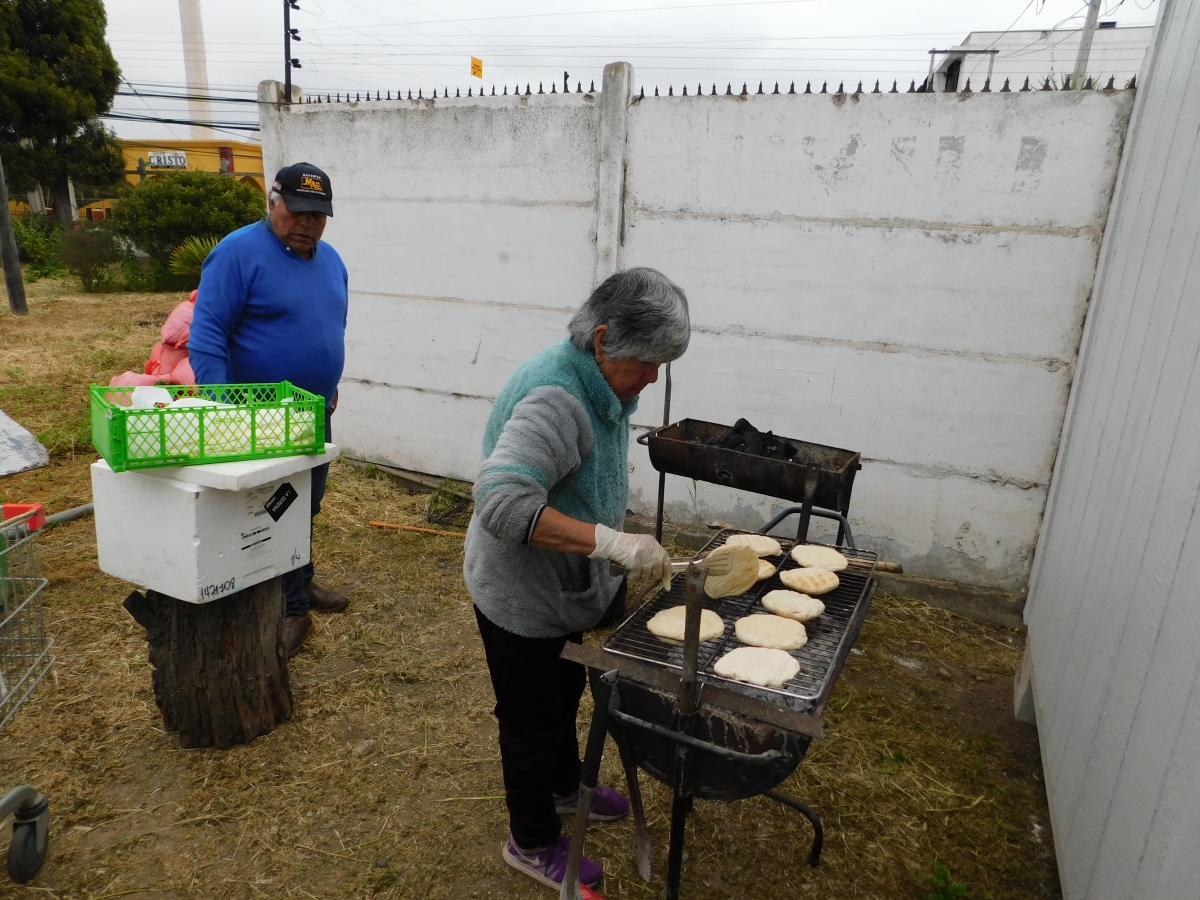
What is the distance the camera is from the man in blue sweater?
3475 millimetres

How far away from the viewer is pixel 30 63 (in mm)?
20500

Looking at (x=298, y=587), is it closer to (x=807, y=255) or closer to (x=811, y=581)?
(x=811, y=581)

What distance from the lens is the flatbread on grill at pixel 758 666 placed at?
2146 millimetres

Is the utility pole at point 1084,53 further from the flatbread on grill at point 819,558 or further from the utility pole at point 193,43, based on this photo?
the utility pole at point 193,43

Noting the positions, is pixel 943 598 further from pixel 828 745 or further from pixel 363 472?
pixel 363 472

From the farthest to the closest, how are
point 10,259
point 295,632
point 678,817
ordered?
point 10,259 < point 295,632 < point 678,817

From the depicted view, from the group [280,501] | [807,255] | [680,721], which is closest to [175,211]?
[807,255]

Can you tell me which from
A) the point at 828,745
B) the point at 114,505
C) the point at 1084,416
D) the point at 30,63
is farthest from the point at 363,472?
the point at 30,63

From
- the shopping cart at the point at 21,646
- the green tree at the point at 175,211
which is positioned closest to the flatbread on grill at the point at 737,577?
the shopping cart at the point at 21,646

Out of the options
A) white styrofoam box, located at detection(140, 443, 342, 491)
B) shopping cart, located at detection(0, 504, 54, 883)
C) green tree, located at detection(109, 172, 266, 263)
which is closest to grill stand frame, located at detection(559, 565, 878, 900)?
white styrofoam box, located at detection(140, 443, 342, 491)

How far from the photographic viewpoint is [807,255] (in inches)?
190

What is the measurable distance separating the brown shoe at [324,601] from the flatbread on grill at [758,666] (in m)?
3.10

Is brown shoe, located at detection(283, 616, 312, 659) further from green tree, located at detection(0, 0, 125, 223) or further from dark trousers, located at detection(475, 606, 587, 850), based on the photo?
green tree, located at detection(0, 0, 125, 223)

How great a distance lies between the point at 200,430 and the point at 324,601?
2.21 m
